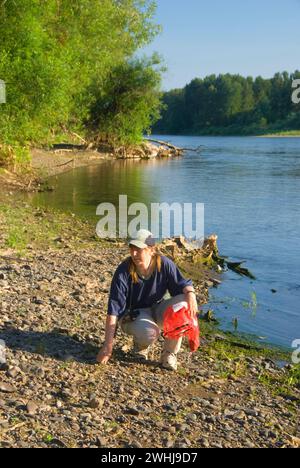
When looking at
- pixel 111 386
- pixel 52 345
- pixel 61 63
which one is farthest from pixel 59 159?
pixel 111 386

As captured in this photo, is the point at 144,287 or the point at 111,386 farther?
the point at 144,287

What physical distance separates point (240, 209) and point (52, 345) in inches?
678

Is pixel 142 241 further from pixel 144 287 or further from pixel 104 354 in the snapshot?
pixel 104 354

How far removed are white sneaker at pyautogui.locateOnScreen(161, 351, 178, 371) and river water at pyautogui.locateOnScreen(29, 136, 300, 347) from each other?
112 inches

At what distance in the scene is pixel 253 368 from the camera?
25.9 feet

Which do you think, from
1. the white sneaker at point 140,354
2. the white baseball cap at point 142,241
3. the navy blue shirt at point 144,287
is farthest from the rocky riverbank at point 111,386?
the white baseball cap at point 142,241

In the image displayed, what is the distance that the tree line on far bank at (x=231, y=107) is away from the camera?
12769cm

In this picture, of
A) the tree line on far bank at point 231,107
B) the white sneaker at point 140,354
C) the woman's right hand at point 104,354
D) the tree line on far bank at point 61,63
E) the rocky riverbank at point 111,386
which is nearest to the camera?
the rocky riverbank at point 111,386

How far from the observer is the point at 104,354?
22.7 ft

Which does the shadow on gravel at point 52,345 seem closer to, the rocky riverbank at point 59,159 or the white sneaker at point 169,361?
the white sneaker at point 169,361

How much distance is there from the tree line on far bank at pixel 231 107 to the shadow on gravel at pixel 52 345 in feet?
388

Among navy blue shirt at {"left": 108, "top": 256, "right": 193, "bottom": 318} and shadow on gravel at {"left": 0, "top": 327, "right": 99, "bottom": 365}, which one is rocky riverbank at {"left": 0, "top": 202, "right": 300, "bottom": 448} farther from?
navy blue shirt at {"left": 108, "top": 256, "right": 193, "bottom": 318}
